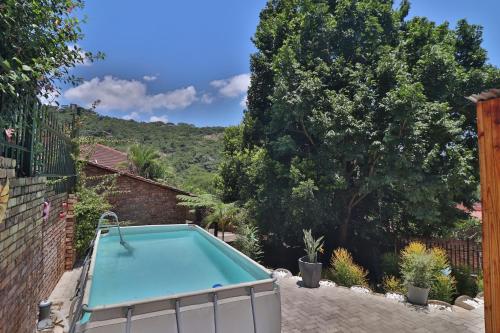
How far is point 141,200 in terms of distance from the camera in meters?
14.7

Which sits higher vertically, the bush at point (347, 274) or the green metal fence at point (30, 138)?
the green metal fence at point (30, 138)

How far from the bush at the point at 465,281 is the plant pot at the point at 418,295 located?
2309 mm

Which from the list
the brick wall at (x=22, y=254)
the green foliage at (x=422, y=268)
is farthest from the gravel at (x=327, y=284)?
the brick wall at (x=22, y=254)

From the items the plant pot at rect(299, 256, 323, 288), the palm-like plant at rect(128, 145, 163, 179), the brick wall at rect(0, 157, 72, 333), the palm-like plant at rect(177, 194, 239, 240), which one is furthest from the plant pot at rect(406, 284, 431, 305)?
the palm-like plant at rect(128, 145, 163, 179)

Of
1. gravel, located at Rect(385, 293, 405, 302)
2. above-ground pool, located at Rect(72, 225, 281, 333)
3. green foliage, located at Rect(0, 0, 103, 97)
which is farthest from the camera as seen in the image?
gravel, located at Rect(385, 293, 405, 302)

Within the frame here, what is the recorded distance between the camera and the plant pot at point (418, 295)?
6660mm

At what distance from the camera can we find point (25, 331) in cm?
400

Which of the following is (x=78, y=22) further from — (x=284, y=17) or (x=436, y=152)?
(x=284, y=17)

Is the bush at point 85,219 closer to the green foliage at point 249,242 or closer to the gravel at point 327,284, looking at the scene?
the green foliage at point 249,242

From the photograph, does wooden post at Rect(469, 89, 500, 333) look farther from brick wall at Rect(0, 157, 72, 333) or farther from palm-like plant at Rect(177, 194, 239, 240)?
palm-like plant at Rect(177, 194, 239, 240)

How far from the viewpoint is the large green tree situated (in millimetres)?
9102

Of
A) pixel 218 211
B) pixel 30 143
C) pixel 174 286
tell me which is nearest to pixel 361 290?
pixel 174 286

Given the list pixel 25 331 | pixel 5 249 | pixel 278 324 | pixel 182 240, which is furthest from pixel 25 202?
pixel 182 240

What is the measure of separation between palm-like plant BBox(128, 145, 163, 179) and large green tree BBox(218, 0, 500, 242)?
33.5ft
